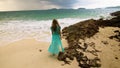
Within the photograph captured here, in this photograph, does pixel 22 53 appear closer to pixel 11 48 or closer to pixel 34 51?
pixel 34 51

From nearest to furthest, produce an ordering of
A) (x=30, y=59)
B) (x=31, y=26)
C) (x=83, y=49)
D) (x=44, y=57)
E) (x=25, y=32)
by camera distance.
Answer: (x=30, y=59) → (x=44, y=57) → (x=83, y=49) → (x=25, y=32) → (x=31, y=26)

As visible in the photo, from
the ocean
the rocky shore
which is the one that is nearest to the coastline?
the rocky shore

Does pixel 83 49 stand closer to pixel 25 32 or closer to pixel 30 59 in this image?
pixel 30 59

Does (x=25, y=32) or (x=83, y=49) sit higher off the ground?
(x=25, y=32)

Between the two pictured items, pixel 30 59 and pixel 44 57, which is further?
pixel 44 57

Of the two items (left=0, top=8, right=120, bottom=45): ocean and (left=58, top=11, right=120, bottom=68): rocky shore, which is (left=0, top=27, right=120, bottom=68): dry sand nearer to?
(left=58, top=11, right=120, bottom=68): rocky shore

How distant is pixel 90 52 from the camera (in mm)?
7207

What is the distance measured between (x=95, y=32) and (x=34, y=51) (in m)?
3.90

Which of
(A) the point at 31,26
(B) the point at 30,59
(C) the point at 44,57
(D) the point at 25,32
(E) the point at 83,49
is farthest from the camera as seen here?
(A) the point at 31,26

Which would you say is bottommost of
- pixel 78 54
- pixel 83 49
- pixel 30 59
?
pixel 30 59

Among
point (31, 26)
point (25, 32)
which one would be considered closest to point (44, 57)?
point (25, 32)

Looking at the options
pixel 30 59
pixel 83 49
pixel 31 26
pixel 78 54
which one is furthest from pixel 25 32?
pixel 78 54

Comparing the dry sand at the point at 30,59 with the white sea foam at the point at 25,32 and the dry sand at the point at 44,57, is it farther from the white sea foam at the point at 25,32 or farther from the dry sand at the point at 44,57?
the white sea foam at the point at 25,32

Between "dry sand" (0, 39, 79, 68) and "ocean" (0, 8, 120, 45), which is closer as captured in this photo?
"dry sand" (0, 39, 79, 68)
